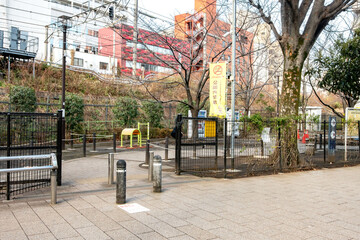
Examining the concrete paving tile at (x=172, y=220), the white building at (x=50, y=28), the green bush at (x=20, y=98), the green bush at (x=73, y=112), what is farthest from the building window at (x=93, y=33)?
the concrete paving tile at (x=172, y=220)

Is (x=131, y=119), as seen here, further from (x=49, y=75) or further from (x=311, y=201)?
(x=311, y=201)

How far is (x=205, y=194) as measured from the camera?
7191 millimetres

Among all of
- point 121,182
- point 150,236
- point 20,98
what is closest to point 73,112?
point 20,98

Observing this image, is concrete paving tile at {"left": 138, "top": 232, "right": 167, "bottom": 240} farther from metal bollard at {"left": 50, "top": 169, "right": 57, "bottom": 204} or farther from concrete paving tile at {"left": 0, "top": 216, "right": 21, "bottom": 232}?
metal bollard at {"left": 50, "top": 169, "right": 57, "bottom": 204}

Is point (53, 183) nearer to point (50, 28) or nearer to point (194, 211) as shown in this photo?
point (194, 211)

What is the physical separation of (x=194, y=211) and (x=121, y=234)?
1.75m

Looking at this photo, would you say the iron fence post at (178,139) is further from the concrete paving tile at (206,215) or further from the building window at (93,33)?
the building window at (93,33)

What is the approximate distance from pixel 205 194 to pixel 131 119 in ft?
51.7

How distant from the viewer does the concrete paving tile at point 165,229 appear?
4559mm

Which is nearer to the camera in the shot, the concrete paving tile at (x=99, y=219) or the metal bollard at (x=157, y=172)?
the concrete paving tile at (x=99, y=219)

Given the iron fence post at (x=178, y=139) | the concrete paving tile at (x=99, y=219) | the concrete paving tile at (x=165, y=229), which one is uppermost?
the iron fence post at (x=178, y=139)

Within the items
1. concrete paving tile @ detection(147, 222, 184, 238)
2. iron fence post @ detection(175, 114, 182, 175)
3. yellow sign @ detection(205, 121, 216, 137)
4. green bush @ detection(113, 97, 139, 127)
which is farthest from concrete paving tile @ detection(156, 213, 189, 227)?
green bush @ detection(113, 97, 139, 127)

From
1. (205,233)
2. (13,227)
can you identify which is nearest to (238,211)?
(205,233)

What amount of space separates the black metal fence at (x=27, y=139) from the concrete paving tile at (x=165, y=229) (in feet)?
11.4
